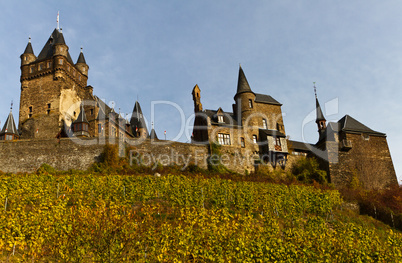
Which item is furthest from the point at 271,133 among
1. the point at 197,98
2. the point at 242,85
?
the point at 197,98

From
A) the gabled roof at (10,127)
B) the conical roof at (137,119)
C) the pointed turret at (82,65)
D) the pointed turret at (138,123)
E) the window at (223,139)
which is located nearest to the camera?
the window at (223,139)

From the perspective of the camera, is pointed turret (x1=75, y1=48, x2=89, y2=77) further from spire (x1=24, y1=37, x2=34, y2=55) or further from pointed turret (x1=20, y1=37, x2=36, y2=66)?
spire (x1=24, y1=37, x2=34, y2=55)

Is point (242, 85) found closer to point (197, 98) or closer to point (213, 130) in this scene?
point (197, 98)

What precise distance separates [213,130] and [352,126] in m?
18.5

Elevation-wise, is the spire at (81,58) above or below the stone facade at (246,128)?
above

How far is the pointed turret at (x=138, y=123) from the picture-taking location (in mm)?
61297

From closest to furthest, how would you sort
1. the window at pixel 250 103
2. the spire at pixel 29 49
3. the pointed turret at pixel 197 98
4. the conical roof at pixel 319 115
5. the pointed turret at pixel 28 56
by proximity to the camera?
the window at pixel 250 103, the pointed turret at pixel 197 98, the pointed turret at pixel 28 56, the conical roof at pixel 319 115, the spire at pixel 29 49

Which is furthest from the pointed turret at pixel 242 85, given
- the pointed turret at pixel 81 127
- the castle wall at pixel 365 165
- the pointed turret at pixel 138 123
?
the pointed turret at pixel 81 127

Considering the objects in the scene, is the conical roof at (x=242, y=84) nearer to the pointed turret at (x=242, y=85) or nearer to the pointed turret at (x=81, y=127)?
the pointed turret at (x=242, y=85)

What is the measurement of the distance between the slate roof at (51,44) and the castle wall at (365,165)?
141 feet

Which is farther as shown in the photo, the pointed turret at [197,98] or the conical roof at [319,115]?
the conical roof at [319,115]

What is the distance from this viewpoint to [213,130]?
142 ft

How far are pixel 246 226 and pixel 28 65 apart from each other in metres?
51.6

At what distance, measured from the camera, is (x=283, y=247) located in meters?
12.9
